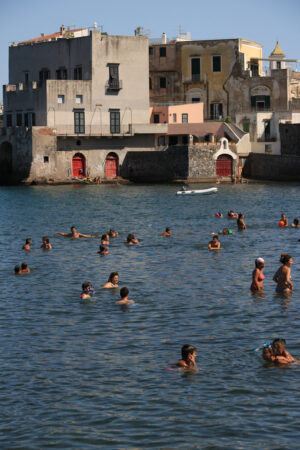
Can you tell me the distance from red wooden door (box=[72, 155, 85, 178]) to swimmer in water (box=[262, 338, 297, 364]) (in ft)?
231

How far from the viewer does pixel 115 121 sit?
295 feet

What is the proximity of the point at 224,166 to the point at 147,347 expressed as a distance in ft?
225

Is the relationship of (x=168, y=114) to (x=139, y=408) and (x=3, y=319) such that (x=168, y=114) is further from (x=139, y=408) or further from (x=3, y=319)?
(x=139, y=408)

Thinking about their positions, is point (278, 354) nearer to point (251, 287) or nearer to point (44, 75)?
point (251, 287)

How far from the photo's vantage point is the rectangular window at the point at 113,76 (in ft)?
293

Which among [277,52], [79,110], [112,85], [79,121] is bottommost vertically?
[79,121]

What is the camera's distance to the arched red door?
89.0m

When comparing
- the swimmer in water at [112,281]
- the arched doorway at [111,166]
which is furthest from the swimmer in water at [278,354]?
the arched doorway at [111,166]

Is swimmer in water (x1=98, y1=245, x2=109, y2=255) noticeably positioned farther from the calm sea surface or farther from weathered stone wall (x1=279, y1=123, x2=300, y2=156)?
weathered stone wall (x1=279, y1=123, x2=300, y2=156)

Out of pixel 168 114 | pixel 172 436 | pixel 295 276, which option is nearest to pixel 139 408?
pixel 172 436

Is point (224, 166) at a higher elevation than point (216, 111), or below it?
below

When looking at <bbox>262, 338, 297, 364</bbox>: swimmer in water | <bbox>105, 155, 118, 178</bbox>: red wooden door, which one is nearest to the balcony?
<bbox>105, 155, 118, 178</bbox>: red wooden door

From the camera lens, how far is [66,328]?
79.7 ft

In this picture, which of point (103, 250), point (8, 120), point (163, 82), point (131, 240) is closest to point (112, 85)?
point (8, 120)
